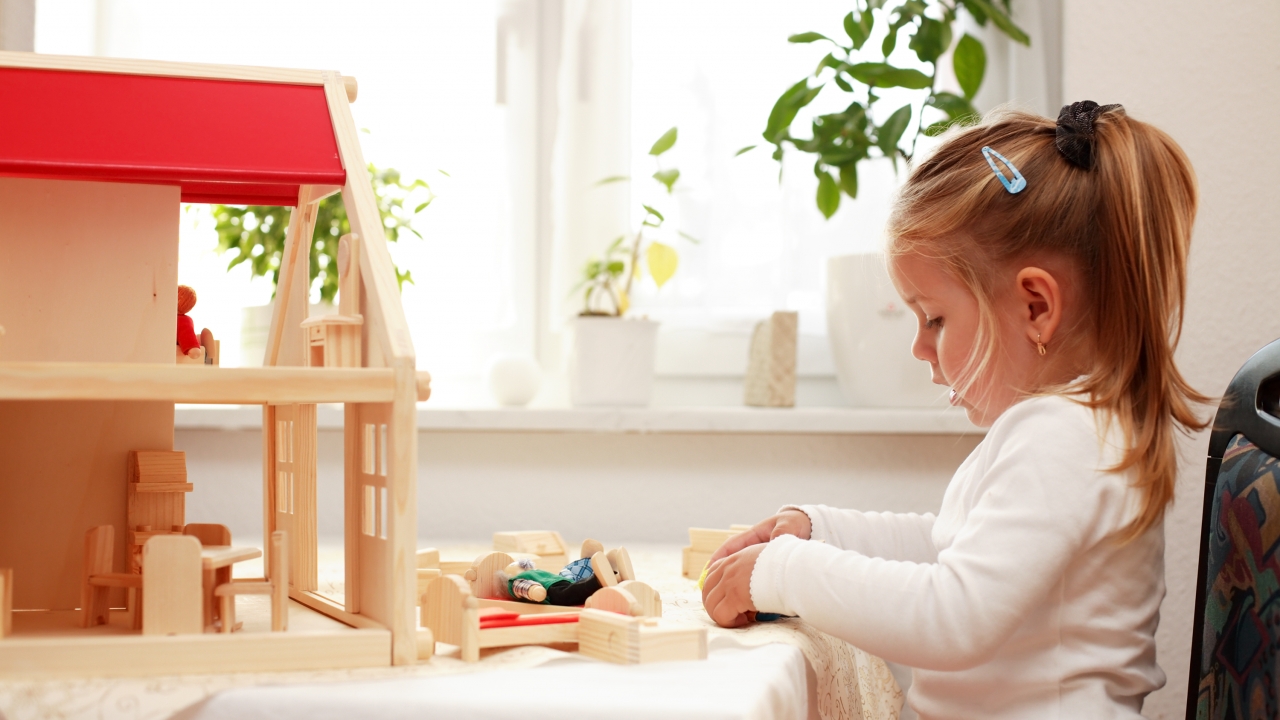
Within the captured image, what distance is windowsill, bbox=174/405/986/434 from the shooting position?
4.62 feet

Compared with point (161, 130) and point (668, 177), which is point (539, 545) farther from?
point (668, 177)

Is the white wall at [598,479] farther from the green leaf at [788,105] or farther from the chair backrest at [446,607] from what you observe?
the chair backrest at [446,607]

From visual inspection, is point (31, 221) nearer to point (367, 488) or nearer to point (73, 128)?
point (73, 128)

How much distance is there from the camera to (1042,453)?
702 mm

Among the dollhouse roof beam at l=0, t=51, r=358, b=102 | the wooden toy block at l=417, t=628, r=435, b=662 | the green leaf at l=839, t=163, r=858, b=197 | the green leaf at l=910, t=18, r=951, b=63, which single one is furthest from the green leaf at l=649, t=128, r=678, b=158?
the wooden toy block at l=417, t=628, r=435, b=662

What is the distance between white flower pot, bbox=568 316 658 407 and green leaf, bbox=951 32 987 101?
0.57 m

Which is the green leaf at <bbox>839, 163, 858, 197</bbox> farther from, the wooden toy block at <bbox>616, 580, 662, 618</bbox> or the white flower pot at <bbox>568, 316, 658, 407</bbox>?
the wooden toy block at <bbox>616, 580, 662, 618</bbox>

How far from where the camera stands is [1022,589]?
668 millimetres

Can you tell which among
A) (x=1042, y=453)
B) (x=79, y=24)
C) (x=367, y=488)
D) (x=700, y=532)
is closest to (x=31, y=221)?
(x=367, y=488)

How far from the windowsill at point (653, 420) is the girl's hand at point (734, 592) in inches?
27.0

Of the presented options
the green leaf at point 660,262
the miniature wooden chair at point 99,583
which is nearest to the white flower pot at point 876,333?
the green leaf at point 660,262

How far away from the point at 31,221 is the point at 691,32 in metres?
1.20

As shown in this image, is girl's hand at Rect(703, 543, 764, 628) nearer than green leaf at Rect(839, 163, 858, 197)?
Yes

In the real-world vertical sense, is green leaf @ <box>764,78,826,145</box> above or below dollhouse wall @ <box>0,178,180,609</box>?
above
